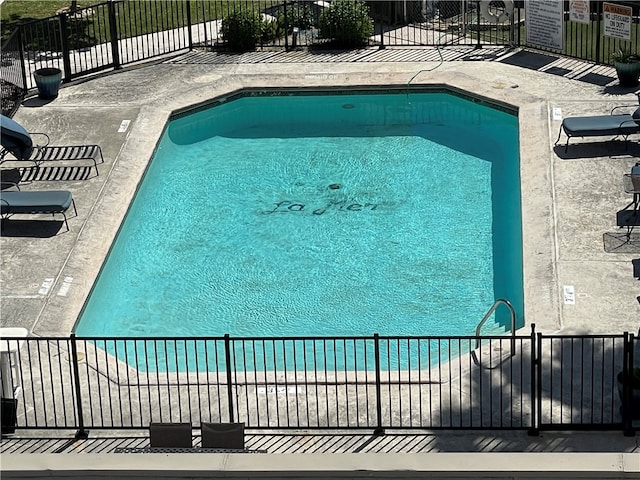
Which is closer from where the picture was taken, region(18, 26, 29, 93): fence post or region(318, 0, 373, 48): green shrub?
region(18, 26, 29, 93): fence post

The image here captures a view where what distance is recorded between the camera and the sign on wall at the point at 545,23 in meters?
27.0

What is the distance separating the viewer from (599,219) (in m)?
20.3

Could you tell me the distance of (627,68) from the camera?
986 inches

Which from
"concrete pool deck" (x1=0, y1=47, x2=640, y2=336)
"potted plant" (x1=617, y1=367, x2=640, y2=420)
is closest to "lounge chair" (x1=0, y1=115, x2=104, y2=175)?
"concrete pool deck" (x1=0, y1=47, x2=640, y2=336)

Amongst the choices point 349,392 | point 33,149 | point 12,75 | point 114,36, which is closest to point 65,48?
point 114,36

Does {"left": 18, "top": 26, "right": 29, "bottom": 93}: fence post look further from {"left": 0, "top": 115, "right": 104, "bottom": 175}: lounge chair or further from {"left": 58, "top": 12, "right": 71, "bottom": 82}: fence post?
{"left": 0, "top": 115, "right": 104, "bottom": 175}: lounge chair

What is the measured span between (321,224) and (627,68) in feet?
23.9

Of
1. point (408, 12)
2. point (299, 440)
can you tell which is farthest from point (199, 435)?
point (408, 12)

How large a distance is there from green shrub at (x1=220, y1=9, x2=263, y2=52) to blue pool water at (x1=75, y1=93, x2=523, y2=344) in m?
2.18

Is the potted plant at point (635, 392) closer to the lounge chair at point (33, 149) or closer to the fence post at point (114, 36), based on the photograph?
the lounge chair at point (33, 149)

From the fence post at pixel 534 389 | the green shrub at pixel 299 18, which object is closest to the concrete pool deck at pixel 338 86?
the green shrub at pixel 299 18

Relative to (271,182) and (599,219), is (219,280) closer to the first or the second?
(271,182)

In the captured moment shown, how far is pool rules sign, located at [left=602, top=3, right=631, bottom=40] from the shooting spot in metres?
25.7

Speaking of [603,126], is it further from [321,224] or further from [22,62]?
[22,62]
